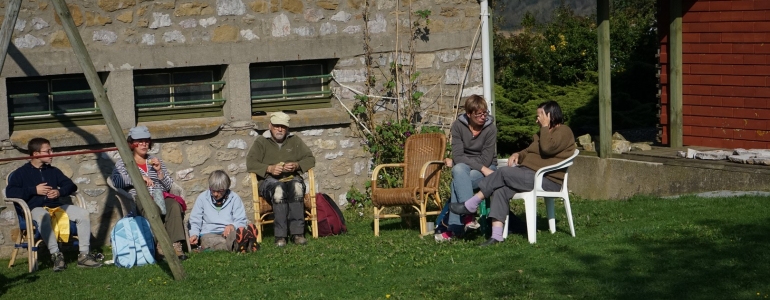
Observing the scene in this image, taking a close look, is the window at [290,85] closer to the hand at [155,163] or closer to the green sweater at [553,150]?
the hand at [155,163]

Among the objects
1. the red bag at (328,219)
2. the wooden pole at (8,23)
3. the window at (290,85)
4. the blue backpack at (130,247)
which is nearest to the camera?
the wooden pole at (8,23)

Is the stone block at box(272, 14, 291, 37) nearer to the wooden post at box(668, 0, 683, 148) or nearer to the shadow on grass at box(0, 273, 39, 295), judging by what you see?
the shadow on grass at box(0, 273, 39, 295)

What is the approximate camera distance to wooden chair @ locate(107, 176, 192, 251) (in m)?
9.34

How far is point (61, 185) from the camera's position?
928 cm

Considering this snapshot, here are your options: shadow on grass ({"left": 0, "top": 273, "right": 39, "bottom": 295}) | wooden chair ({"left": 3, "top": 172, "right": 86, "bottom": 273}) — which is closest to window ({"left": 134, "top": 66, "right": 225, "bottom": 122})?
wooden chair ({"left": 3, "top": 172, "right": 86, "bottom": 273})

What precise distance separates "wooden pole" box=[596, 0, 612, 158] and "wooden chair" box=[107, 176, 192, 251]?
4.88 meters

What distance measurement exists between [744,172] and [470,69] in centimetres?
307

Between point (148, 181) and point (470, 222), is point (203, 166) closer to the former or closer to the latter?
point (148, 181)

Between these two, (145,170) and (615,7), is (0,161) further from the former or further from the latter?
(615,7)

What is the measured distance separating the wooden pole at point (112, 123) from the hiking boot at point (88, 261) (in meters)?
1.22

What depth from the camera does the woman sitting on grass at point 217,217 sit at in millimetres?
9375

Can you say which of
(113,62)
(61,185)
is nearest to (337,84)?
(113,62)

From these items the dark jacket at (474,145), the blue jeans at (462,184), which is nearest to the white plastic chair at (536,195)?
the blue jeans at (462,184)

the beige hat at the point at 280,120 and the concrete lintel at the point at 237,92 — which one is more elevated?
the concrete lintel at the point at 237,92
